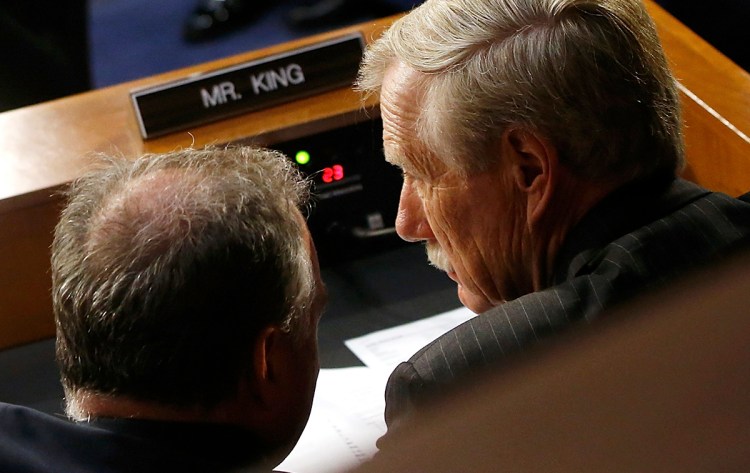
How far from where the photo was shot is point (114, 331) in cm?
70

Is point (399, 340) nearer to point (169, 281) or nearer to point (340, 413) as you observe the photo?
point (340, 413)

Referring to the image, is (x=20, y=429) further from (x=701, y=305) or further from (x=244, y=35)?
(x=244, y=35)

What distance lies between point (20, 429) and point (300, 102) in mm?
799

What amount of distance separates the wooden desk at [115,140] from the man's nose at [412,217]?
0.78 ft

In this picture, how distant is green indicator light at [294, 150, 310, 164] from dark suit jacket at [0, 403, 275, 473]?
0.72 metres

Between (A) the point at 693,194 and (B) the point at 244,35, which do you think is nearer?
(A) the point at 693,194

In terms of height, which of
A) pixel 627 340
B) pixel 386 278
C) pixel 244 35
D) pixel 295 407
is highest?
pixel 627 340

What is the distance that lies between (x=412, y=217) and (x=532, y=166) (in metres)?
0.25

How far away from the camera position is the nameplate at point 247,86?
1.35m

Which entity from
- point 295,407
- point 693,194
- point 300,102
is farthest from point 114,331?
point 300,102

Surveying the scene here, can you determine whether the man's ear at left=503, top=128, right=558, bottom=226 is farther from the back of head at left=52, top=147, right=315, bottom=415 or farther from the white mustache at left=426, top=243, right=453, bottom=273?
the back of head at left=52, top=147, right=315, bottom=415

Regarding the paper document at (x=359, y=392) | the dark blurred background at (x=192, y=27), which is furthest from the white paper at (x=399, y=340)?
the dark blurred background at (x=192, y=27)

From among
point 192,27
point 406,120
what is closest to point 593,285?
point 406,120

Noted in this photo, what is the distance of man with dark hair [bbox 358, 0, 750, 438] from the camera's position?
856 mm
